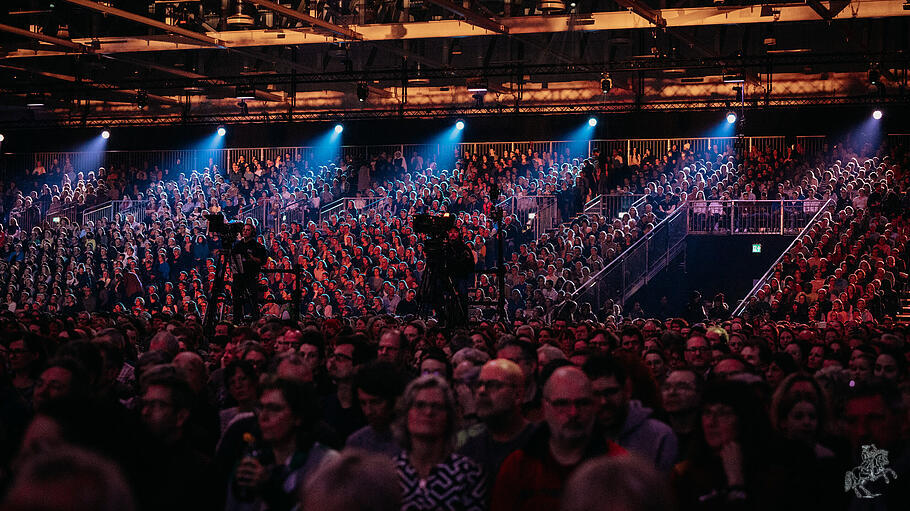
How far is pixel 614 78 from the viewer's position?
A: 2384 cm

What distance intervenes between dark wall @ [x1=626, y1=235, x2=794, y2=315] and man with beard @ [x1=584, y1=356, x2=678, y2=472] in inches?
671

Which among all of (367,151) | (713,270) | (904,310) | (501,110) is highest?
(501,110)

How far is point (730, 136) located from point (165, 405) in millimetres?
19107

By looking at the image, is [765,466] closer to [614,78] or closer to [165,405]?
[165,405]

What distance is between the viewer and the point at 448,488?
3.50 metres

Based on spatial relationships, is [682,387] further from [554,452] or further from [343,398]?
[343,398]

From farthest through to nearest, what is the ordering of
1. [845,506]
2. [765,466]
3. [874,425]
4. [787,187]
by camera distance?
[787,187] < [874,425] < [845,506] < [765,466]

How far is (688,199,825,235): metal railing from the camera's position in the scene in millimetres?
20922

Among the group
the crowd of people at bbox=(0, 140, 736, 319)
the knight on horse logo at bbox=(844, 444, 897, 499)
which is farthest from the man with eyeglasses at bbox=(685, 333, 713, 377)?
the crowd of people at bbox=(0, 140, 736, 319)

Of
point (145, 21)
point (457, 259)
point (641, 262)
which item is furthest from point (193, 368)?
point (641, 262)

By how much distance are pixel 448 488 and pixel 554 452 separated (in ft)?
1.23

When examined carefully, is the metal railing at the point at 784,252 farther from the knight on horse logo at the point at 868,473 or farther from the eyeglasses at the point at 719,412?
the eyeglasses at the point at 719,412

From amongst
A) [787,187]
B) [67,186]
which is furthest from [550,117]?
[67,186]

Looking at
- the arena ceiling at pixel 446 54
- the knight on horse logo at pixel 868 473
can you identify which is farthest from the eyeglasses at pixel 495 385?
the arena ceiling at pixel 446 54
